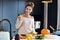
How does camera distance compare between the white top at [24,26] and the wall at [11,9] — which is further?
the wall at [11,9]

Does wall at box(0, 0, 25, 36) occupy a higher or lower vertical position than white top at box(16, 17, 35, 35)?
higher

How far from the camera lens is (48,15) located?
167 inches

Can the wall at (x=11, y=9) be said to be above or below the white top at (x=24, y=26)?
above

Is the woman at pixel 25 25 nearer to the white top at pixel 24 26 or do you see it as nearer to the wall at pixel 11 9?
the white top at pixel 24 26

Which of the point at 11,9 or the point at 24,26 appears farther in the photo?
the point at 11,9

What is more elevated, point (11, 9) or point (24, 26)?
point (11, 9)

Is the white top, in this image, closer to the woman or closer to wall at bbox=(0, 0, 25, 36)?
the woman

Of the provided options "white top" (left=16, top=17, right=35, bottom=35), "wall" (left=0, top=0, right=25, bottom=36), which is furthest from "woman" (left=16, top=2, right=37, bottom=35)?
"wall" (left=0, top=0, right=25, bottom=36)

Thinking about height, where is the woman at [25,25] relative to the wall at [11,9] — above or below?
below

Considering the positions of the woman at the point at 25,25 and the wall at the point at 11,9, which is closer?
the woman at the point at 25,25

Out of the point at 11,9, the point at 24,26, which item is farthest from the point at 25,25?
the point at 11,9

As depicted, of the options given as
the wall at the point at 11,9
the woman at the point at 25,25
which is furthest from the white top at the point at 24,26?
the wall at the point at 11,9

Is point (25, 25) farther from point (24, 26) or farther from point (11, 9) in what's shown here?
point (11, 9)

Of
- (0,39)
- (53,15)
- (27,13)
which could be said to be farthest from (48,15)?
(0,39)
